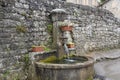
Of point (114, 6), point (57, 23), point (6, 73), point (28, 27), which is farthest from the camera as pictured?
point (114, 6)

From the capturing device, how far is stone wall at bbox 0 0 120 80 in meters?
4.67

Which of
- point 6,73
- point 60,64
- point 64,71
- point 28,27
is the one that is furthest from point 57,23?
point 6,73

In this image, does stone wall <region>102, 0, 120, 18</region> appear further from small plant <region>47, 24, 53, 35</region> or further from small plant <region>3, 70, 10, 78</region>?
small plant <region>3, 70, 10, 78</region>

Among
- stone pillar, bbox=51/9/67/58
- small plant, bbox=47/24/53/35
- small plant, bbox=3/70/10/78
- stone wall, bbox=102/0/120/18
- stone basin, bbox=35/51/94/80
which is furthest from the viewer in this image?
stone wall, bbox=102/0/120/18

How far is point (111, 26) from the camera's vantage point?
945cm

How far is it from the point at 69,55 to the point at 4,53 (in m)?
1.97

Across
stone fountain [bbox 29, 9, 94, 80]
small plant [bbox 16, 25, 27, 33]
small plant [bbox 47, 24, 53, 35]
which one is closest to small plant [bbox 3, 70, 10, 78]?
stone fountain [bbox 29, 9, 94, 80]

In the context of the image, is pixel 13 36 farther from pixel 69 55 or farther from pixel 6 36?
pixel 69 55

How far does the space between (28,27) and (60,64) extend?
1570 mm

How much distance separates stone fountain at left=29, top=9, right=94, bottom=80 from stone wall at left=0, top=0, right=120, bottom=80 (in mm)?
396

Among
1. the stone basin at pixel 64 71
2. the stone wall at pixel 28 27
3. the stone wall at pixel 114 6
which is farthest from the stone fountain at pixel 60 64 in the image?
the stone wall at pixel 114 6

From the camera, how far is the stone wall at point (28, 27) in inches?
184

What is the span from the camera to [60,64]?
4.43 m

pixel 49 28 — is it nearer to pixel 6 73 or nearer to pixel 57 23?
pixel 57 23
